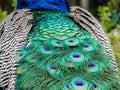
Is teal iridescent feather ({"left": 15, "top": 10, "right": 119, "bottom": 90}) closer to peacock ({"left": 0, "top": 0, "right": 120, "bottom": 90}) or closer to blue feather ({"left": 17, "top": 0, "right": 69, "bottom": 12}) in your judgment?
peacock ({"left": 0, "top": 0, "right": 120, "bottom": 90})

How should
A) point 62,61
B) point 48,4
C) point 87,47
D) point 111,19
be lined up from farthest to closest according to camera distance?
1. point 111,19
2. point 48,4
3. point 87,47
4. point 62,61

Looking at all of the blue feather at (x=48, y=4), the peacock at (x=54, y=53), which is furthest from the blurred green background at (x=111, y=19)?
the peacock at (x=54, y=53)

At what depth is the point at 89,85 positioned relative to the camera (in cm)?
351

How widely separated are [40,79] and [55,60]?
242 mm

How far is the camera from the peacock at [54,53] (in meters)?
3.59

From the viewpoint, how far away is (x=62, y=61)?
12.4ft

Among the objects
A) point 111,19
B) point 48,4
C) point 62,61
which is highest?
point 48,4

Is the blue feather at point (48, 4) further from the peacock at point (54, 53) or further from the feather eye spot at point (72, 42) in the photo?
the feather eye spot at point (72, 42)

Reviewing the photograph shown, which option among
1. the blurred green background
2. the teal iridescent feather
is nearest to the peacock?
the teal iridescent feather

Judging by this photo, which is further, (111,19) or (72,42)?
(111,19)

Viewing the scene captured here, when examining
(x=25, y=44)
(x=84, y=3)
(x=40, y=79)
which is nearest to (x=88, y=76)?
(x=40, y=79)

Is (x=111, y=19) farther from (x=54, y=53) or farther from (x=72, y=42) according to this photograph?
(x=54, y=53)

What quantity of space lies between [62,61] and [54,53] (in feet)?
0.40

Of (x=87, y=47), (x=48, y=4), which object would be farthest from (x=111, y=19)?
(x=87, y=47)
